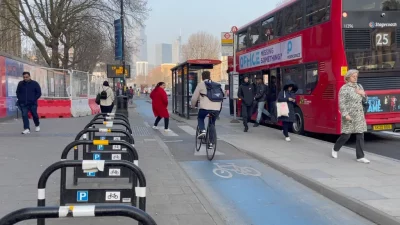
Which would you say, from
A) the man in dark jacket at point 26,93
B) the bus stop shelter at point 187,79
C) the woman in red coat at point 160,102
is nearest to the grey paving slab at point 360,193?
the woman in red coat at point 160,102

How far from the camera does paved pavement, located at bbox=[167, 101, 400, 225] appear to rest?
5.25 metres

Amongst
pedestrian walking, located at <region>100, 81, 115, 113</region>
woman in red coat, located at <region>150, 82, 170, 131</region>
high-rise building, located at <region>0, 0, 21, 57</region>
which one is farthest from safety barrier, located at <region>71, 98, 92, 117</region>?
high-rise building, located at <region>0, 0, 21, 57</region>

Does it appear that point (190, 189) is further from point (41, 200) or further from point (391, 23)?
point (391, 23)

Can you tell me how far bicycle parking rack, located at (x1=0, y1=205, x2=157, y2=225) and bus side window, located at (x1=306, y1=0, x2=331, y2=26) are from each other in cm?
973

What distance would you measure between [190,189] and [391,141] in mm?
8010

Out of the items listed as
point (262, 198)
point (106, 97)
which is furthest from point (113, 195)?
point (106, 97)

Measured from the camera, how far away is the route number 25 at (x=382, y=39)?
10820 millimetres

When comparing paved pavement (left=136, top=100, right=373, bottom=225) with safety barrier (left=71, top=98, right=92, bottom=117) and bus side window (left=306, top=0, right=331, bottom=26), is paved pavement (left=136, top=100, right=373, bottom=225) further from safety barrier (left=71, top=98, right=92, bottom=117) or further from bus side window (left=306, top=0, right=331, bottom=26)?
safety barrier (left=71, top=98, right=92, bottom=117)

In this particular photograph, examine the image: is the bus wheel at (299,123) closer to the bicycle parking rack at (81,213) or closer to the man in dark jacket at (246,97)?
the man in dark jacket at (246,97)

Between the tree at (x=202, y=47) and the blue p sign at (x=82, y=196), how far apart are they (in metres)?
→ 64.5

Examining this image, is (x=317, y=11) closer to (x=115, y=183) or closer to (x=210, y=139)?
(x=210, y=139)

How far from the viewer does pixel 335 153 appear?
27.9ft

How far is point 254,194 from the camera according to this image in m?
6.18

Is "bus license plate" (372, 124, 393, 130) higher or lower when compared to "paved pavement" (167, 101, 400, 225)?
higher
